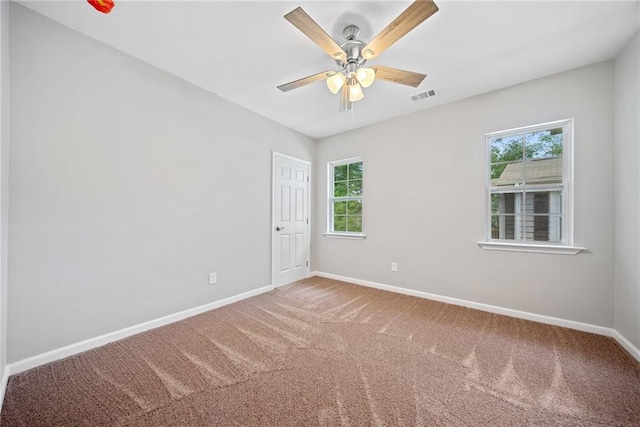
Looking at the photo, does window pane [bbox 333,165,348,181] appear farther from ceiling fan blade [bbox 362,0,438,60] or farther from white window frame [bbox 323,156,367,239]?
ceiling fan blade [bbox 362,0,438,60]

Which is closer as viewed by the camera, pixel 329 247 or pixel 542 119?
pixel 542 119

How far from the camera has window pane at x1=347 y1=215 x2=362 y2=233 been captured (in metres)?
3.98

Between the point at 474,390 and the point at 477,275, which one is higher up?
the point at 477,275

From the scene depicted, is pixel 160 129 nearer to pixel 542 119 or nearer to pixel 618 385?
pixel 542 119

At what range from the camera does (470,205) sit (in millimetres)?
2928

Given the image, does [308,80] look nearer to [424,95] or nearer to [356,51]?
[356,51]

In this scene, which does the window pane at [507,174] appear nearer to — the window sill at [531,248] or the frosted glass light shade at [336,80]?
the window sill at [531,248]

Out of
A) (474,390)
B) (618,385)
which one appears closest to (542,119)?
(618,385)

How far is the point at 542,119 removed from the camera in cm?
252

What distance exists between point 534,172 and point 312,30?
271cm

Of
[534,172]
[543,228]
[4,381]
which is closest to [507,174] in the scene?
Result: [534,172]

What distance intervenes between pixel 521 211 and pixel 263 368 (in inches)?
120

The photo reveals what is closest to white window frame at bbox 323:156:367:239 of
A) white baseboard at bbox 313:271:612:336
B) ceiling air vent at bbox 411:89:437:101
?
white baseboard at bbox 313:271:612:336

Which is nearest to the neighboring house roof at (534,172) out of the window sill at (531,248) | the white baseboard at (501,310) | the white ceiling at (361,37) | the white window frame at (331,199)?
the window sill at (531,248)
